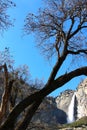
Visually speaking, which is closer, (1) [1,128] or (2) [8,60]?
(1) [1,128]

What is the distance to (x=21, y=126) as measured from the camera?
13.6 meters

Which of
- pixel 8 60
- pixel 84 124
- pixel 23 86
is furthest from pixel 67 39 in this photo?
pixel 84 124

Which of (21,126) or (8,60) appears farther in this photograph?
(8,60)

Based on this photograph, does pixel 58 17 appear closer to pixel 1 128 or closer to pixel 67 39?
pixel 67 39

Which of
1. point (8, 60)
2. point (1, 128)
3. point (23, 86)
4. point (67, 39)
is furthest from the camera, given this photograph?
point (23, 86)

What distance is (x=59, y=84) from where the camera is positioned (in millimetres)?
12852

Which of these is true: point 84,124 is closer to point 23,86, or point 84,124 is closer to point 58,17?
point 23,86

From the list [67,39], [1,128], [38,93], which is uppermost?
[67,39]

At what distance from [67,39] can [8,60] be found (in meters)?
5.94

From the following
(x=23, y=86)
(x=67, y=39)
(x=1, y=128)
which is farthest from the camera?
(x=23, y=86)

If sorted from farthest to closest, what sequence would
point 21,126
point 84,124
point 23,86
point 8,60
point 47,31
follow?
point 84,124
point 23,86
point 8,60
point 47,31
point 21,126

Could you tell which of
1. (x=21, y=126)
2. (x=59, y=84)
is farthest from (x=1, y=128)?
(x=59, y=84)

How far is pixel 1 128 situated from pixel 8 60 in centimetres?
863

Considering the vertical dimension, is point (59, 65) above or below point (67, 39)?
below
